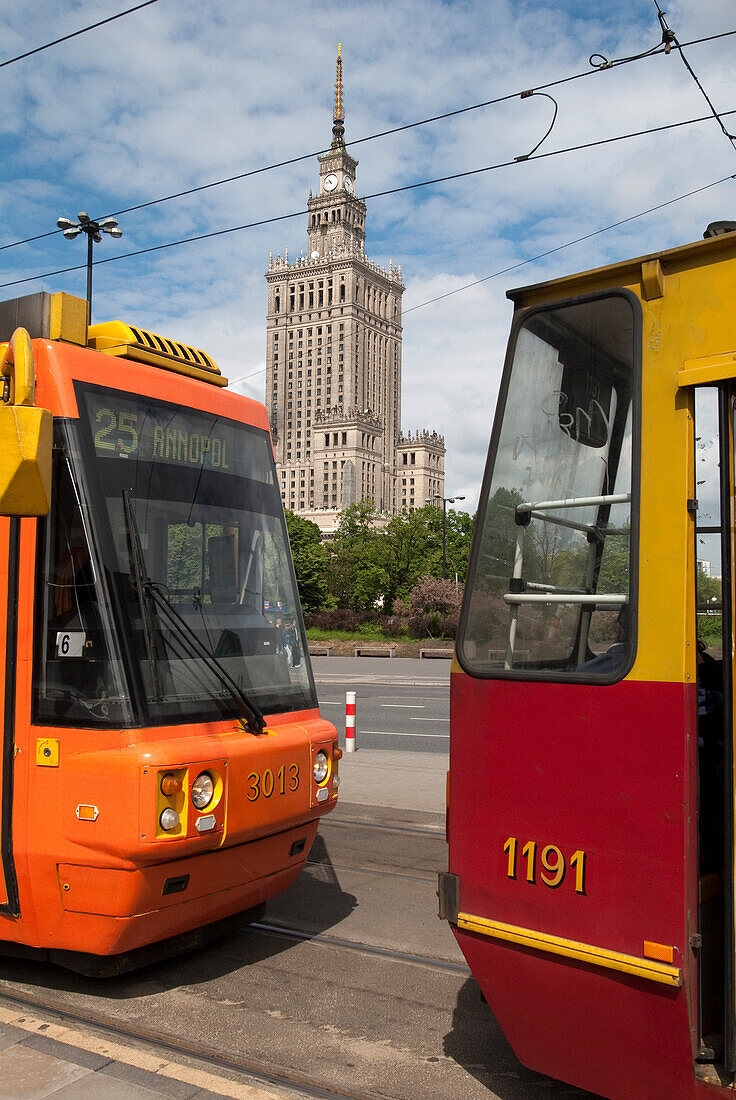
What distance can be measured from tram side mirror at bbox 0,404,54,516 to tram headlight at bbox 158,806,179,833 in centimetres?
143

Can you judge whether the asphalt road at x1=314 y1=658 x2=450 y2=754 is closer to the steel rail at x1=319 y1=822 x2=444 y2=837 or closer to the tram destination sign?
the steel rail at x1=319 y1=822 x2=444 y2=837

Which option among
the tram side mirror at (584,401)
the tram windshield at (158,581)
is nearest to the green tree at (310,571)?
the tram windshield at (158,581)

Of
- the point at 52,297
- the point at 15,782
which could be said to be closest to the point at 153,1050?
the point at 15,782

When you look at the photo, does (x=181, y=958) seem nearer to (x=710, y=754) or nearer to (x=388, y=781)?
(x=710, y=754)

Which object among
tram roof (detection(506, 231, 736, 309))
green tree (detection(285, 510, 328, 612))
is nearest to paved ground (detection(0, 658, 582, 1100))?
tram roof (detection(506, 231, 736, 309))

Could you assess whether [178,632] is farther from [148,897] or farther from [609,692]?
[609,692]

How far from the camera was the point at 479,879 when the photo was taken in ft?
11.1

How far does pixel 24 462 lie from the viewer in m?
3.74

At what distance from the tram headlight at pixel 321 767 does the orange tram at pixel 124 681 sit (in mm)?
11

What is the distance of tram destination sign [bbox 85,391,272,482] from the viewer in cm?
476

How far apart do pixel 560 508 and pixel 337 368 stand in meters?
163

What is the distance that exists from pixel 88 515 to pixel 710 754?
295 centimetres

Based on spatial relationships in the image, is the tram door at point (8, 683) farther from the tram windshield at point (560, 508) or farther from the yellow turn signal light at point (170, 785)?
the tram windshield at point (560, 508)

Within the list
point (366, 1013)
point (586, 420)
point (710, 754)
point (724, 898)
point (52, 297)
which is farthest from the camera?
point (52, 297)
